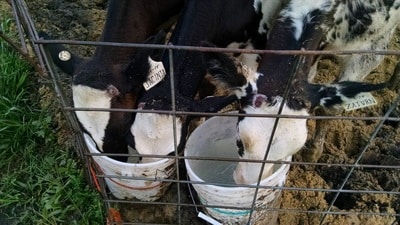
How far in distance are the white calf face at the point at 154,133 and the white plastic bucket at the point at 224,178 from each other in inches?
4.3

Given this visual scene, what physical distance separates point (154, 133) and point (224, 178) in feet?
1.74

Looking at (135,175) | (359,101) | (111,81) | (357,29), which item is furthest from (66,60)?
(357,29)

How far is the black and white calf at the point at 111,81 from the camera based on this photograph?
206 centimetres

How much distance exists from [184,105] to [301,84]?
40cm

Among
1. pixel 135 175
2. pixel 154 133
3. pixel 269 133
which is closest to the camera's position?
pixel 269 133

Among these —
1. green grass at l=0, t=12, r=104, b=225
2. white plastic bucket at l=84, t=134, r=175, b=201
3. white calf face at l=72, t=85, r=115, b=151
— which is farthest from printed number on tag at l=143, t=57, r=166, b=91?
green grass at l=0, t=12, r=104, b=225

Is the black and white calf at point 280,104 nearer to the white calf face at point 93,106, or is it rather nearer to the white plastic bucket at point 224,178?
the white plastic bucket at point 224,178

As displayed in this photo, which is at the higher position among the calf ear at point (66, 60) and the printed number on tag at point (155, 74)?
the printed number on tag at point (155, 74)

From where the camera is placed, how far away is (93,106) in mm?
2047

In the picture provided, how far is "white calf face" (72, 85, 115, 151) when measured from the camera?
2.04 metres

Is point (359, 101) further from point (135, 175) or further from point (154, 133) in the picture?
point (135, 175)

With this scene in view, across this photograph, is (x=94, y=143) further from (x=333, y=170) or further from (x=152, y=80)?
(x=333, y=170)

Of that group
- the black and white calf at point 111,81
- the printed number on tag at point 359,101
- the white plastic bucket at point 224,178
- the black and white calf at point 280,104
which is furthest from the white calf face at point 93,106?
the printed number on tag at point 359,101

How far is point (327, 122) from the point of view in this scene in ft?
8.52
